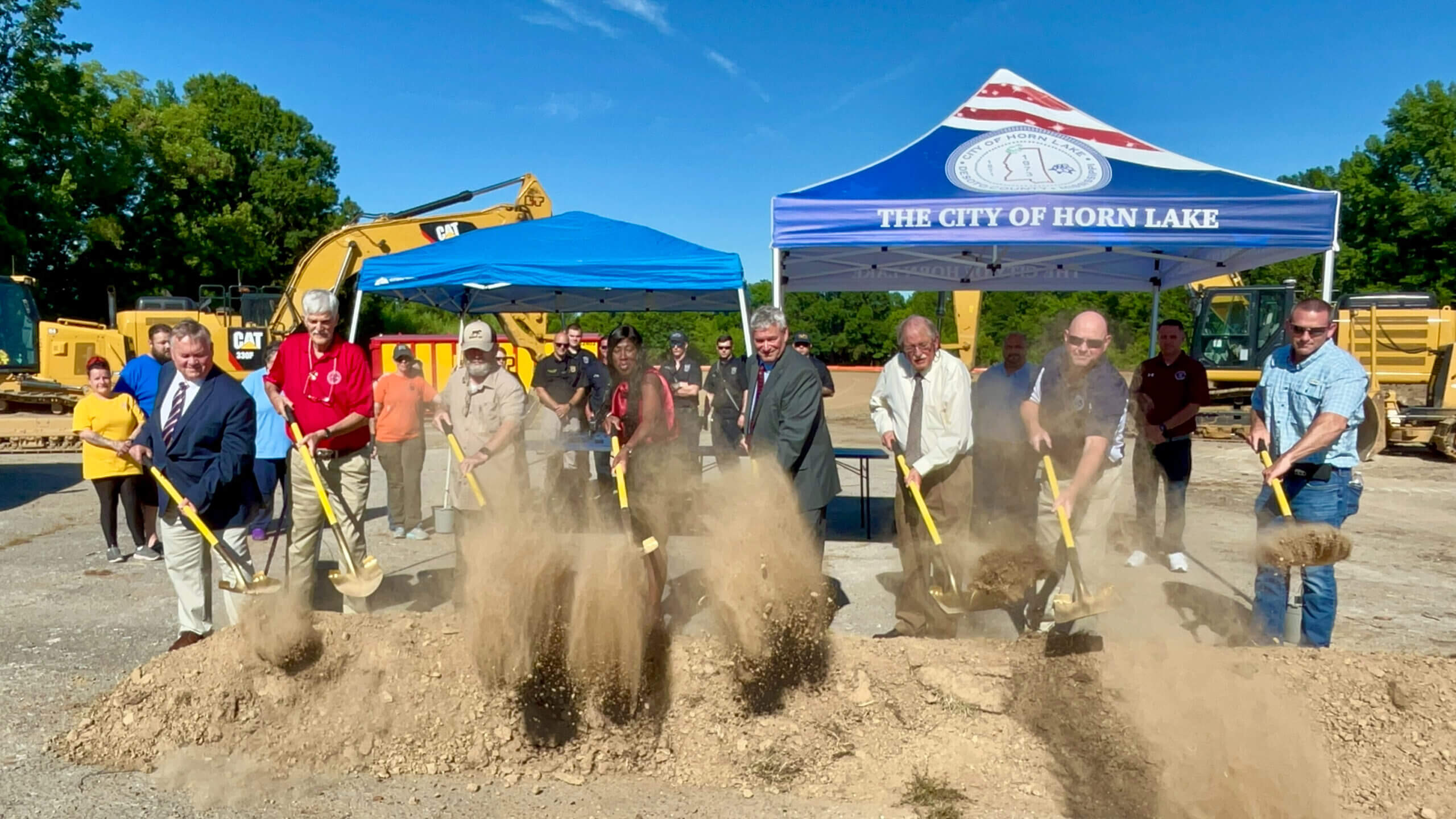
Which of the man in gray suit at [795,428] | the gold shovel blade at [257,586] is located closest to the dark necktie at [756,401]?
the man in gray suit at [795,428]

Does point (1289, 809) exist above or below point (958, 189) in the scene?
below

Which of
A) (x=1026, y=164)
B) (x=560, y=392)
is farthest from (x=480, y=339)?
(x=1026, y=164)

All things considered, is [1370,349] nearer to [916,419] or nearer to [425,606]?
[916,419]

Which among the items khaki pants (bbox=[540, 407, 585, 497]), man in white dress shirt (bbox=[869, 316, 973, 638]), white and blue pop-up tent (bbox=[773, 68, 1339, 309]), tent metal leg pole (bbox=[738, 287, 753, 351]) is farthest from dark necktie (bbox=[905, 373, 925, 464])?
khaki pants (bbox=[540, 407, 585, 497])

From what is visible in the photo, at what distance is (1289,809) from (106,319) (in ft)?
123

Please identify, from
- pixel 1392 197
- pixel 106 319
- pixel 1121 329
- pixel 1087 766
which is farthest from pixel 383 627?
pixel 1392 197

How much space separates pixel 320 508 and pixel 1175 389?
567cm

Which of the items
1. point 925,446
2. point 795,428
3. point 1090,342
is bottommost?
point 925,446

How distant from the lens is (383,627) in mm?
3637

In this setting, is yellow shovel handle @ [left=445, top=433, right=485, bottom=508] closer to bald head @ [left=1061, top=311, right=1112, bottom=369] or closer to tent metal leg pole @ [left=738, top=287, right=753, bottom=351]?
tent metal leg pole @ [left=738, top=287, right=753, bottom=351]

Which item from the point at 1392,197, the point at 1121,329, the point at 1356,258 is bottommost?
the point at 1121,329

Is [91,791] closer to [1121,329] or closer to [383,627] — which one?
[383,627]

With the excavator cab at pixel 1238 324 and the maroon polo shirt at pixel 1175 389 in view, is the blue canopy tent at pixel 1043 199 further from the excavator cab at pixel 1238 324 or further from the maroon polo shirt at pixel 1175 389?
the excavator cab at pixel 1238 324

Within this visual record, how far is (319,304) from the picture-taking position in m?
4.07
